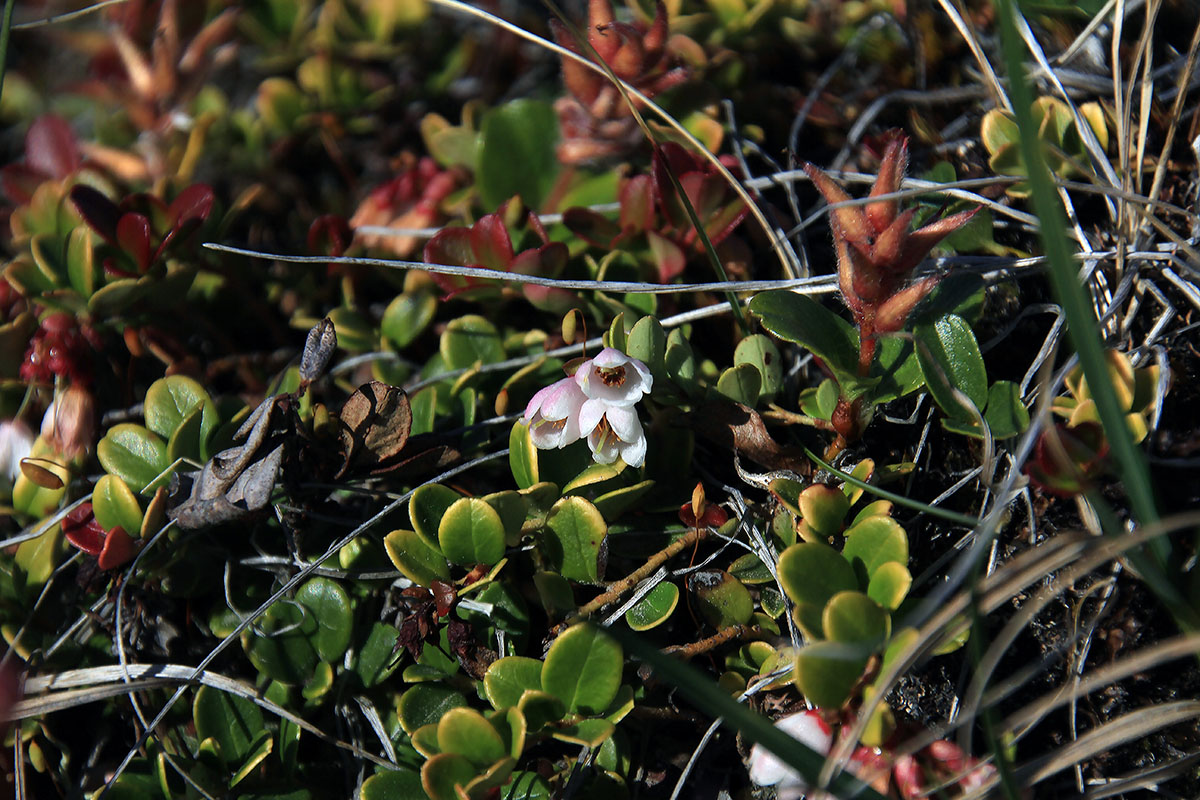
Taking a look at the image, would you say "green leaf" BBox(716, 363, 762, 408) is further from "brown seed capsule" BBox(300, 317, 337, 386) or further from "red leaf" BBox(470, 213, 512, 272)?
"brown seed capsule" BBox(300, 317, 337, 386)

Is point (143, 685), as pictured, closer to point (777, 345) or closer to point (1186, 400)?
point (777, 345)

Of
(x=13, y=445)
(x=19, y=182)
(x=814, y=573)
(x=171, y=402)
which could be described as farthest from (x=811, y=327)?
(x=19, y=182)

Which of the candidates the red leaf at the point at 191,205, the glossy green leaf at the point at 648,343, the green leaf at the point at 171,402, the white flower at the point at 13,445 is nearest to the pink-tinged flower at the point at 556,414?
the glossy green leaf at the point at 648,343

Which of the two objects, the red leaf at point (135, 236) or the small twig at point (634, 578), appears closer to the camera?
the small twig at point (634, 578)

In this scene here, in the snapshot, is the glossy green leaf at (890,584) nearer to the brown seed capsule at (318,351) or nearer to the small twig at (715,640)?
the small twig at (715,640)

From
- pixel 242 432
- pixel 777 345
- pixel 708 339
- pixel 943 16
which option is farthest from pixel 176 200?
pixel 943 16

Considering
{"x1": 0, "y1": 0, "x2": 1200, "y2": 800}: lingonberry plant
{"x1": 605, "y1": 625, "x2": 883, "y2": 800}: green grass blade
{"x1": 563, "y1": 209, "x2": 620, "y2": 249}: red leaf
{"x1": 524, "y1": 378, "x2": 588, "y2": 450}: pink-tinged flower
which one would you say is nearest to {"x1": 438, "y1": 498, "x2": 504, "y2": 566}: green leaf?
{"x1": 0, "y1": 0, "x2": 1200, "y2": 800}: lingonberry plant

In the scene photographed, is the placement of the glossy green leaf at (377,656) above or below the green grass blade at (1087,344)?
below
